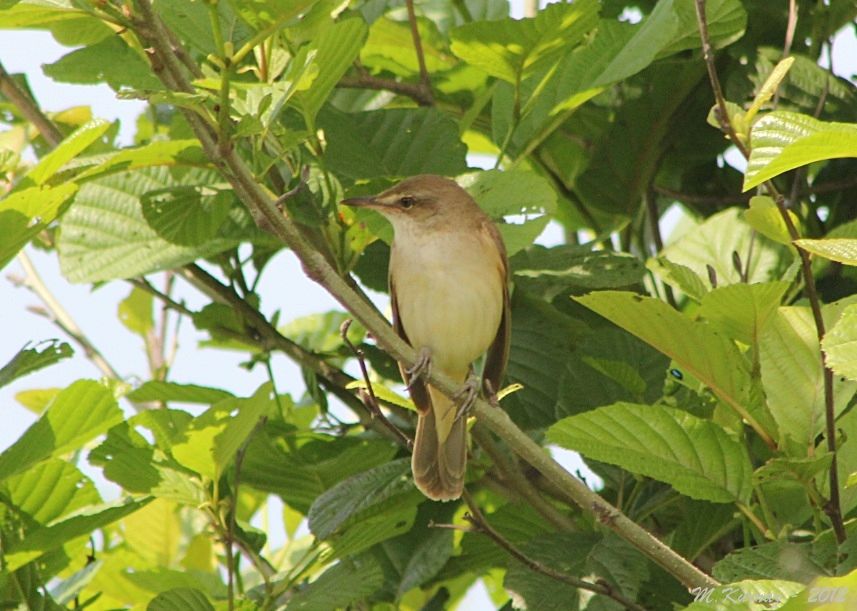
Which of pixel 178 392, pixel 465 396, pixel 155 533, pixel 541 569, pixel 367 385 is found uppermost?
pixel 367 385

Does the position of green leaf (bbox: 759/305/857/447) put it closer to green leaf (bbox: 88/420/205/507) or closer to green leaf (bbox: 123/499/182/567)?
green leaf (bbox: 88/420/205/507)

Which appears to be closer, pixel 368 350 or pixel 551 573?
pixel 551 573

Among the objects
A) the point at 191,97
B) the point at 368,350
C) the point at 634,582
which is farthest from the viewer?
the point at 368,350

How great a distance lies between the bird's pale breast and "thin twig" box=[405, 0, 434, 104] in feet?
1.39

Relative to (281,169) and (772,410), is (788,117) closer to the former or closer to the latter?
(772,410)

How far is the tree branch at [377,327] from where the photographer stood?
2264mm

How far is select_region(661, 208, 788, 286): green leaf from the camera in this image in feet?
11.5

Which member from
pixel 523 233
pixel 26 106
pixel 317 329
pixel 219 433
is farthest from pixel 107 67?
pixel 317 329

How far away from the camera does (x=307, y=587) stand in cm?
313

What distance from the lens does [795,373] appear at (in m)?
2.76

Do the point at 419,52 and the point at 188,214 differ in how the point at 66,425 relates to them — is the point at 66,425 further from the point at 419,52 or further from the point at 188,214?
the point at 419,52

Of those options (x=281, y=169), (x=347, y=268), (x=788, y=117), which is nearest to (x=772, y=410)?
(x=788, y=117)

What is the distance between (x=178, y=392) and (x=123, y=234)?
17.4 inches

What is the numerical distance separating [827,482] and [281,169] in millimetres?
1639
